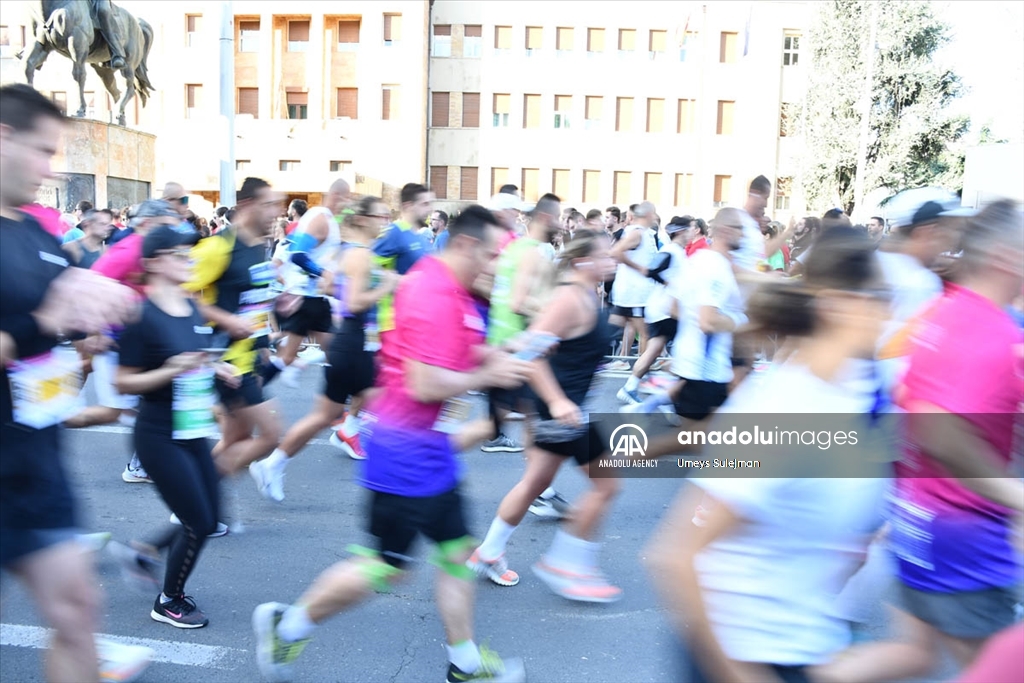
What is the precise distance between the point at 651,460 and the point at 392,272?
2.28 metres

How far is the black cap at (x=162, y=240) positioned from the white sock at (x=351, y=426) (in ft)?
10.7

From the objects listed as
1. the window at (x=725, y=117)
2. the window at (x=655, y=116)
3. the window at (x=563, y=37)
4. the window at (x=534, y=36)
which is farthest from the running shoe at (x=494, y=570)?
the window at (x=725, y=117)

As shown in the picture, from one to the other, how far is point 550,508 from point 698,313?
158 centimetres

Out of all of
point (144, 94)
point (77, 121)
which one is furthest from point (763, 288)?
point (144, 94)

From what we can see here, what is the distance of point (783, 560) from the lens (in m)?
2.03

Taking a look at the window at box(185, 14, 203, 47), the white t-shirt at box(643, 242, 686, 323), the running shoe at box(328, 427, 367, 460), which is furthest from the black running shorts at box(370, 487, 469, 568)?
the window at box(185, 14, 203, 47)

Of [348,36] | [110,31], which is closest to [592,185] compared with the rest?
[348,36]

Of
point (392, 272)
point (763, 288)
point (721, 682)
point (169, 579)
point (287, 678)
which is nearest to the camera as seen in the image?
point (721, 682)

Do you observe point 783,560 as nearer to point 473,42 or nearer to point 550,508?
point 550,508

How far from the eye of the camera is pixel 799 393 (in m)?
2.15

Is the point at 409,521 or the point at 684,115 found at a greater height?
the point at 684,115

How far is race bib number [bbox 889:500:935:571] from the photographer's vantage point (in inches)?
103

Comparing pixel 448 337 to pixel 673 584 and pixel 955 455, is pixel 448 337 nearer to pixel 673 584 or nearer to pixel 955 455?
pixel 673 584

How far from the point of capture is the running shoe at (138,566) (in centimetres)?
410
